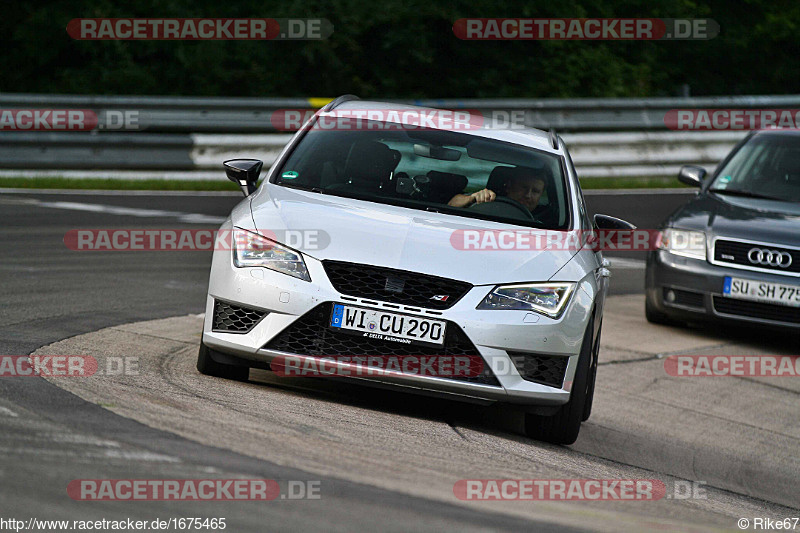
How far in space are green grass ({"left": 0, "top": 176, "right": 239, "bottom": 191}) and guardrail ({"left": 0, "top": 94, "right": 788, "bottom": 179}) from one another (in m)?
0.21

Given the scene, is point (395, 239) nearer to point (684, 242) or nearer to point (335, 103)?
point (335, 103)

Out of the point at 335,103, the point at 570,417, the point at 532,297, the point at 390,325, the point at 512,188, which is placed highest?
the point at 335,103

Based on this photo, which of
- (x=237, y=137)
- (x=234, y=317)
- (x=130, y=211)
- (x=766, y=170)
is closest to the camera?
(x=234, y=317)

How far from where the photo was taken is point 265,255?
596cm

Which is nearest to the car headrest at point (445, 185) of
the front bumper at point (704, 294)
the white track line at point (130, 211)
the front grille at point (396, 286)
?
the front grille at point (396, 286)

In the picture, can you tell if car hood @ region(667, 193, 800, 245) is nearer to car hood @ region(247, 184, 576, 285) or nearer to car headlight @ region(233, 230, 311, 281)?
car hood @ region(247, 184, 576, 285)

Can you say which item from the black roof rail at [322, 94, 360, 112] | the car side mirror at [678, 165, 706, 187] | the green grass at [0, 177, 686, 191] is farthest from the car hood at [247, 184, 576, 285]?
the green grass at [0, 177, 686, 191]

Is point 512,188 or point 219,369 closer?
point 219,369

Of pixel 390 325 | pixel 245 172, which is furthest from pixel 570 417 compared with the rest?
pixel 245 172

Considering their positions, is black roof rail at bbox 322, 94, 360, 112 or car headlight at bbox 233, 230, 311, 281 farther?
black roof rail at bbox 322, 94, 360, 112

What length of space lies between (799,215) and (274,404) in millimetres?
5780

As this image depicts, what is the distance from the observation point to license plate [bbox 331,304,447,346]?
566cm

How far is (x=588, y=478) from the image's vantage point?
530 cm

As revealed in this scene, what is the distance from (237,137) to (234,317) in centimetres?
1170
